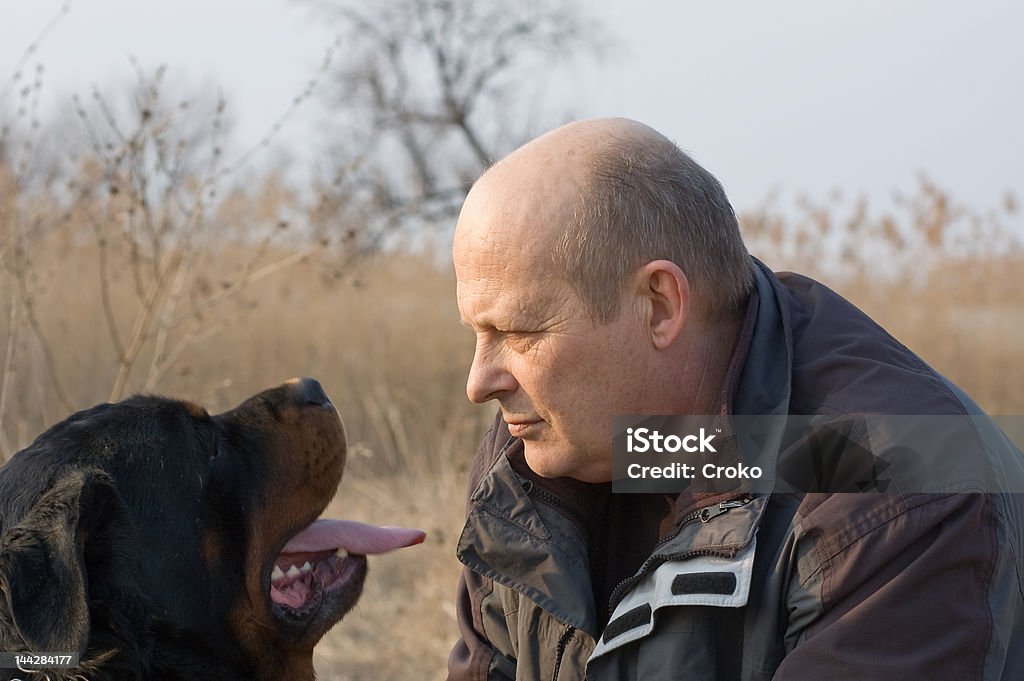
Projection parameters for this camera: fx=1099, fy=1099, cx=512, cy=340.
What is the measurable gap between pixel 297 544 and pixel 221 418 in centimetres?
43

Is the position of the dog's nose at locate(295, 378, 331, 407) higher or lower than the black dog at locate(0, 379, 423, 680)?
higher

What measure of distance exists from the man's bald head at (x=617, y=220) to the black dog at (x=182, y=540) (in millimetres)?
907

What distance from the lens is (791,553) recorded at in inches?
90.5

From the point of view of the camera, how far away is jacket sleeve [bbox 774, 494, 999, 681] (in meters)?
2.12

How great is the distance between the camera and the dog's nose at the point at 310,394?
3277 millimetres

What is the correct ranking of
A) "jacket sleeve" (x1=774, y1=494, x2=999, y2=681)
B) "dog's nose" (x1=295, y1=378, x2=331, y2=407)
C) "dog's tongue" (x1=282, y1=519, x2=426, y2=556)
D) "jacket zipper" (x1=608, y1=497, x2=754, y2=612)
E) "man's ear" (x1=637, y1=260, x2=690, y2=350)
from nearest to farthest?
1. "jacket sleeve" (x1=774, y1=494, x2=999, y2=681)
2. "jacket zipper" (x1=608, y1=497, x2=754, y2=612)
3. "man's ear" (x1=637, y1=260, x2=690, y2=350)
4. "dog's tongue" (x1=282, y1=519, x2=426, y2=556)
5. "dog's nose" (x1=295, y1=378, x2=331, y2=407)

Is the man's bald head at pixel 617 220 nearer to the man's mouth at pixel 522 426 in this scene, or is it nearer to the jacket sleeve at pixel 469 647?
the man's mouth at pixel 522 426

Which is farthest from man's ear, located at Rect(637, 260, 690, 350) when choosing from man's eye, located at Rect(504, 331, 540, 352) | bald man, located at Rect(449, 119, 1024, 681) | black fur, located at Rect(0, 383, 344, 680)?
black fur, located at Rect(0, 383, 344, 680)

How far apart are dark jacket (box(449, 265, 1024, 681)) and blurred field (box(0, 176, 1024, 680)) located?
3.23m

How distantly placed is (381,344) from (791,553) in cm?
776

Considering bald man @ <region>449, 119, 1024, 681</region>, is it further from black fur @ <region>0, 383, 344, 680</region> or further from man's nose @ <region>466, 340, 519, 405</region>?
black fur @ <region>0, 383, 344, 680</region>

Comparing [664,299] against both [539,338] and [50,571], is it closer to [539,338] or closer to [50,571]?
[539,338]

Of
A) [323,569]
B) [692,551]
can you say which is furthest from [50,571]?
[692,551]

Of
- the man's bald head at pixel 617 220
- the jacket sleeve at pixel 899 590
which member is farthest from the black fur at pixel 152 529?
the jacket sleeve at pixel 899 590
